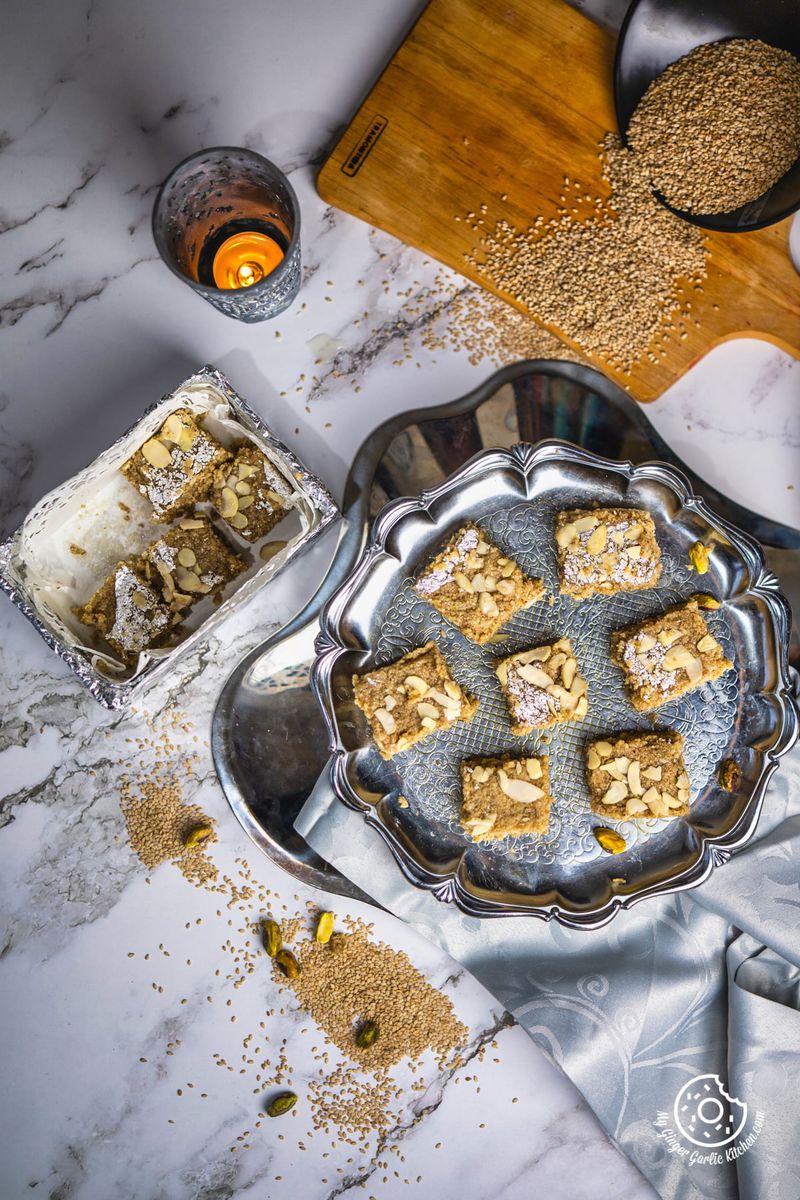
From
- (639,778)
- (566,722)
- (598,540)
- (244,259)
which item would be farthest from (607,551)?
(244,259)

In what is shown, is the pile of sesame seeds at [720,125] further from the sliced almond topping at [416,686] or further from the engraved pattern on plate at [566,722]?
the sliced almond topping at [416,686]

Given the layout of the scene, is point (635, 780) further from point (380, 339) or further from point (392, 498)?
point (380, 339)

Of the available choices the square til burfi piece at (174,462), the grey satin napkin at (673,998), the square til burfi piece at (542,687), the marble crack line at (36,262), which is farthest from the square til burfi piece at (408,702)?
the marble crack line at (36,262)

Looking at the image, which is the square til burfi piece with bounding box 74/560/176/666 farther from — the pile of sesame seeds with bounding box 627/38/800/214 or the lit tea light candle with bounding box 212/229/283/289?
the pile of sesame seeds with bounding box 627/38/800/214

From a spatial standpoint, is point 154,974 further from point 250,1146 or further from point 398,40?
point 398,40

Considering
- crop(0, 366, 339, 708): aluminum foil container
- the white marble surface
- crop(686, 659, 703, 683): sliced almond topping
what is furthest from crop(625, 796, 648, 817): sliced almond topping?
crop(0, 366, 339, 708): aluminum foil container
